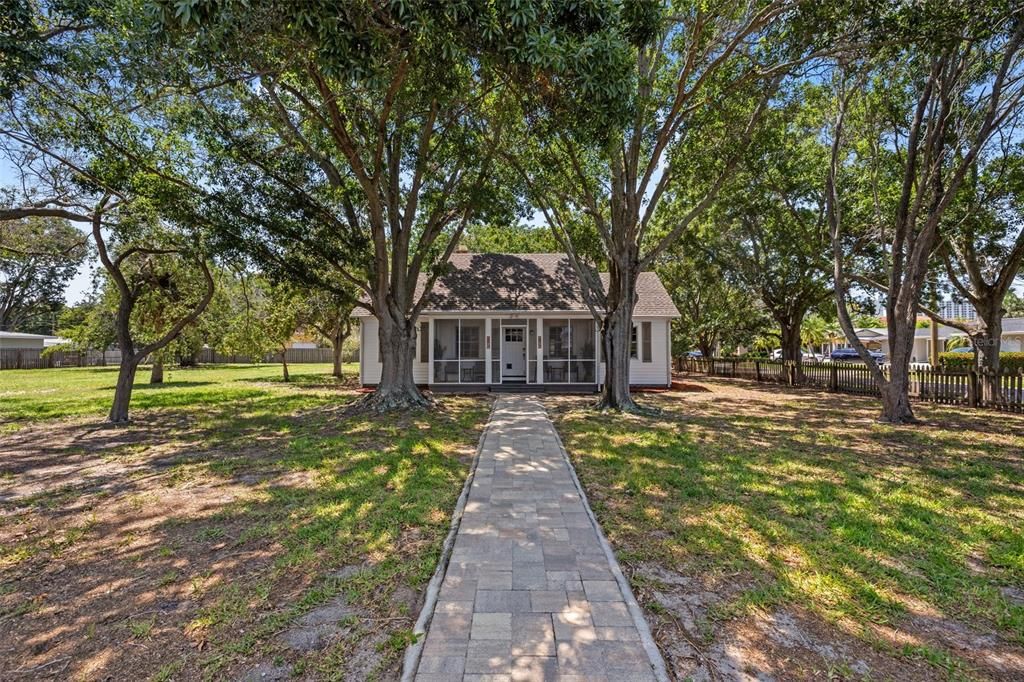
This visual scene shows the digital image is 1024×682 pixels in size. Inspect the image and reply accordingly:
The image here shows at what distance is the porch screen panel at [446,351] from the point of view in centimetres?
1630

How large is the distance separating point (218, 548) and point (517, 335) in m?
13.9

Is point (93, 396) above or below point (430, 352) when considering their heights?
below

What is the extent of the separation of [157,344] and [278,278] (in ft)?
8.99

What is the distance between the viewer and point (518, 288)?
17.2 m

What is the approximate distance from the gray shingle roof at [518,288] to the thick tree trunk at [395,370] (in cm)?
367

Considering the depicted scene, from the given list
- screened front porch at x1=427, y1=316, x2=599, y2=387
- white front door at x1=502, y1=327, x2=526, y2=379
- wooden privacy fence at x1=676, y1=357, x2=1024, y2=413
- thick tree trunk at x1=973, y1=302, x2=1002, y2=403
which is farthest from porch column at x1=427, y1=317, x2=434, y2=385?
thick tree trunk at x1=973, y1=302, x2=1002, y2=403

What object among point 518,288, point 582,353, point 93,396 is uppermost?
point 518,288

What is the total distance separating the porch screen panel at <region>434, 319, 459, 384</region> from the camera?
53.5 feet

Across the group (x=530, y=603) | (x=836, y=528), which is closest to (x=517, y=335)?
(x=836, y=528)

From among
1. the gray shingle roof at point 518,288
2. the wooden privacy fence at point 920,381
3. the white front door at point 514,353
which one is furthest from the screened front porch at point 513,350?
the wooden privacy fence at point 920,381

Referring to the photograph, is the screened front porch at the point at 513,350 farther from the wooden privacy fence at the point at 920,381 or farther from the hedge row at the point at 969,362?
the hedge row at the point at 969,362

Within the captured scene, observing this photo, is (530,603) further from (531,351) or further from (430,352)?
(531,351)

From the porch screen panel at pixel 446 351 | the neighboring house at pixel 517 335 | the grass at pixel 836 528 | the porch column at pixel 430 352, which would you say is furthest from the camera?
the porch screen panel at pixel 446 351

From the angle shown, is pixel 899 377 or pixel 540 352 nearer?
pixel 899 377
